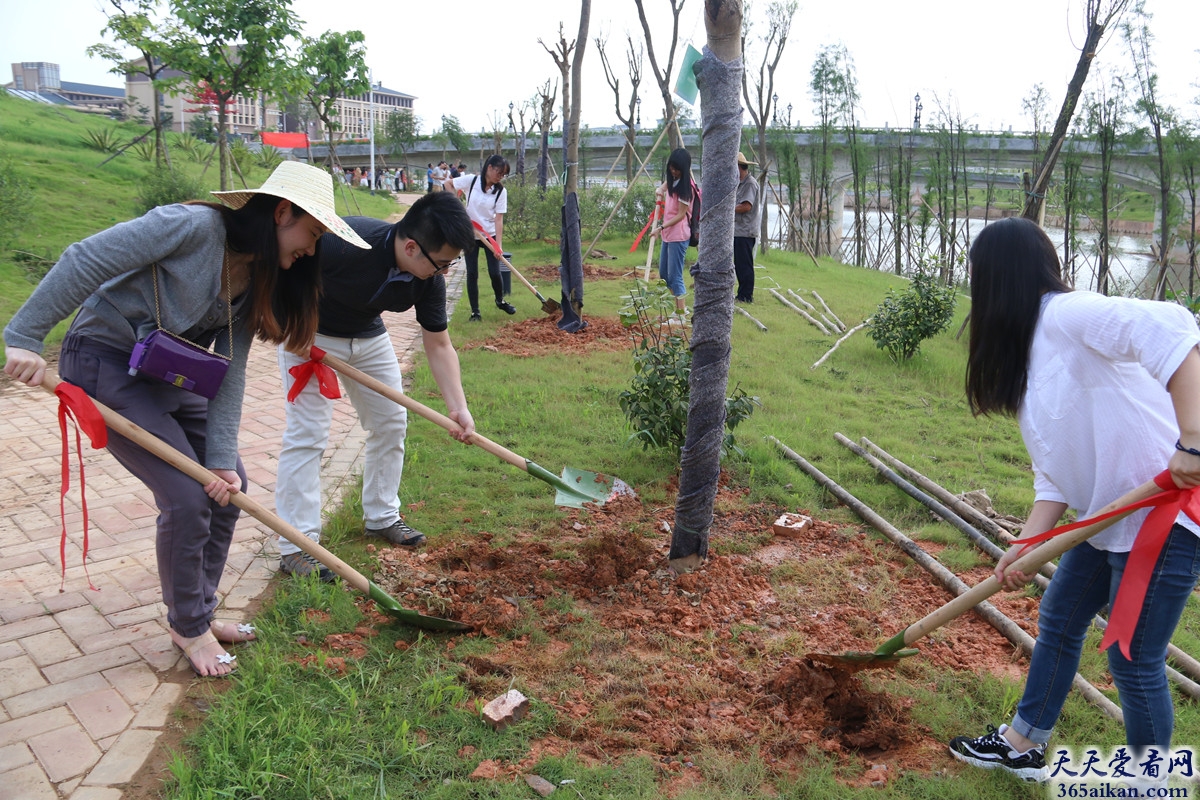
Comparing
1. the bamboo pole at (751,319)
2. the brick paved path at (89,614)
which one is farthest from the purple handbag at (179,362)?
the bamboo pole at (751,319)

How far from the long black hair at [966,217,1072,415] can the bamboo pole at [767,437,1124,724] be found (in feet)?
3.93

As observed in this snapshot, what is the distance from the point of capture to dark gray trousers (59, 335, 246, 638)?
2590mm

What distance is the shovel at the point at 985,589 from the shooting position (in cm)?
204

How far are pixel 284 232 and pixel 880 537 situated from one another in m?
3.15

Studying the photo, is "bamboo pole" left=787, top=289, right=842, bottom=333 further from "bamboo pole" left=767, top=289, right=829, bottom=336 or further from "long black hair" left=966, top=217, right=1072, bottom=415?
"long black hair" left=966, top=217, right=1072, bottom=415

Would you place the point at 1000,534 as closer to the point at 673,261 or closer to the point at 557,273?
the point at 673,261

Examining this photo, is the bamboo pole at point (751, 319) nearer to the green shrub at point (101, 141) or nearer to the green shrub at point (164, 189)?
the green shrub at point (164, 189)

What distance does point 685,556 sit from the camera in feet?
12.3

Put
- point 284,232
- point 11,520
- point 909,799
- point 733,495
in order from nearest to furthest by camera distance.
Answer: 1. point 909,799
2. point 284,232
3. point 11,520
4. point 733,495

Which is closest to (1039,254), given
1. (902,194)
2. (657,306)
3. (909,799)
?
(909,799)

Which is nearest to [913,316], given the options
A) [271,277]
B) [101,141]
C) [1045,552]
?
[1045,552]

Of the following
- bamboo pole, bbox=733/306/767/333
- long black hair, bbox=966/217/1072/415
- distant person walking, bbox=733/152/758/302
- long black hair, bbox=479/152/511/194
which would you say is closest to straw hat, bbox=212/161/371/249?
long black hair, bbox=966/217/1072/415

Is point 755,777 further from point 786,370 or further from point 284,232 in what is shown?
point 786,370

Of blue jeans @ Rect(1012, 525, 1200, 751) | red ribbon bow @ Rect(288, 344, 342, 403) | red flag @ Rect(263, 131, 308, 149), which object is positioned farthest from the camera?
red flag @ Rect(263, 131, 308, 149)
